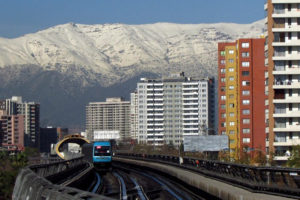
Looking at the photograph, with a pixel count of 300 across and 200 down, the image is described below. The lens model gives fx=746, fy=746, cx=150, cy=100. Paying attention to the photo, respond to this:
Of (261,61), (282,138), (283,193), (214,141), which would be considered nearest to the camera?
(283,193)

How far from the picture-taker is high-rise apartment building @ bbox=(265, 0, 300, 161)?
130250 mm

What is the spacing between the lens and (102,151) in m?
124

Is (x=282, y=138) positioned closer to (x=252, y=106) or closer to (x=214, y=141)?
(x=214, y=141)

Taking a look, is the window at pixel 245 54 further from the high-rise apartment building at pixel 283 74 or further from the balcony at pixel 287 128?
the balcony at pixel 287 128

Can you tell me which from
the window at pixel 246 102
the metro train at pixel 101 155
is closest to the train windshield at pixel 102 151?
the metro train at pixel 101 155

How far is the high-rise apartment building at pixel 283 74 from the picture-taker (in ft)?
427

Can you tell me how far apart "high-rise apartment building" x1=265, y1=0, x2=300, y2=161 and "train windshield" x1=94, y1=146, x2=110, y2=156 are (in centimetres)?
2870

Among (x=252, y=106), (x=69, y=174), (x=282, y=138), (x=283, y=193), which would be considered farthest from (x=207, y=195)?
(x=252, y=106)

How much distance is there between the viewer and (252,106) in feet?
607

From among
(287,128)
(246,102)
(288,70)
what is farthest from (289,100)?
(246,102)

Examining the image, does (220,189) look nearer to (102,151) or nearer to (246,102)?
(102,151)

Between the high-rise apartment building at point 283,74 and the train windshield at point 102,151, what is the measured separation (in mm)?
28699

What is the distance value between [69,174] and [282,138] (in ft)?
224

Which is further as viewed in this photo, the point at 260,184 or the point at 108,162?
the point at 108,162
